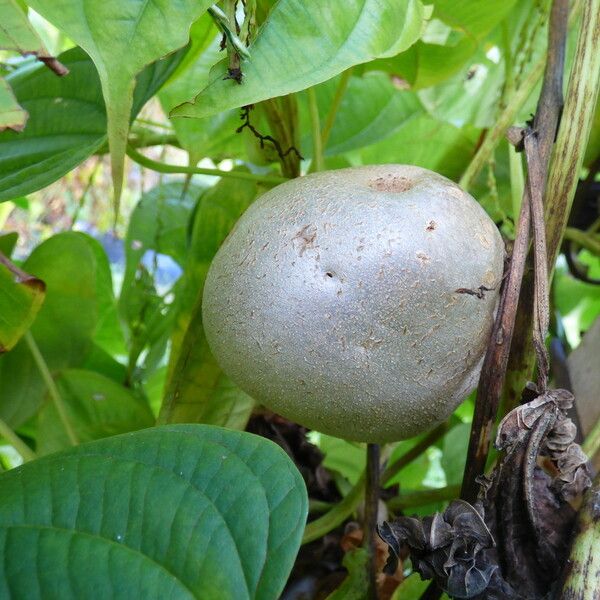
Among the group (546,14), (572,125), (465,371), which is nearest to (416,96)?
(546,14)

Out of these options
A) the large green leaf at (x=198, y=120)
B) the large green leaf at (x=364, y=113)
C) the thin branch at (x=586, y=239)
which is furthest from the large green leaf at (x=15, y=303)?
the thin branch at (x=586, y=239)

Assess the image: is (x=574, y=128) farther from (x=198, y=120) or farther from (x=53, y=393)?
(x=53, y=393)

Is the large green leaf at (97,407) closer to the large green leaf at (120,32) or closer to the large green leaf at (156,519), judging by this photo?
the large green leaf at (156,519)

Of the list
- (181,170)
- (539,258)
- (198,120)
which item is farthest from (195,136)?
(539,258)

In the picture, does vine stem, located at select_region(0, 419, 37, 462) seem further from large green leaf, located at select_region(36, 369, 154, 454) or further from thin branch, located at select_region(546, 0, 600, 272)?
thin branch, located at select_region(546, 0, 600, 272)

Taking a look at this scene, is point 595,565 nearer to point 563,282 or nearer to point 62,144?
point 62,144

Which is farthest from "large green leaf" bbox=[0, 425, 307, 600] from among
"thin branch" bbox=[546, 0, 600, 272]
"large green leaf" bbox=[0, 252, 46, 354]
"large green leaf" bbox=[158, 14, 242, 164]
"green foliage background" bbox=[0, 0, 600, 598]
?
"large green leaf" bbox=[158, 14, 242, 164]
